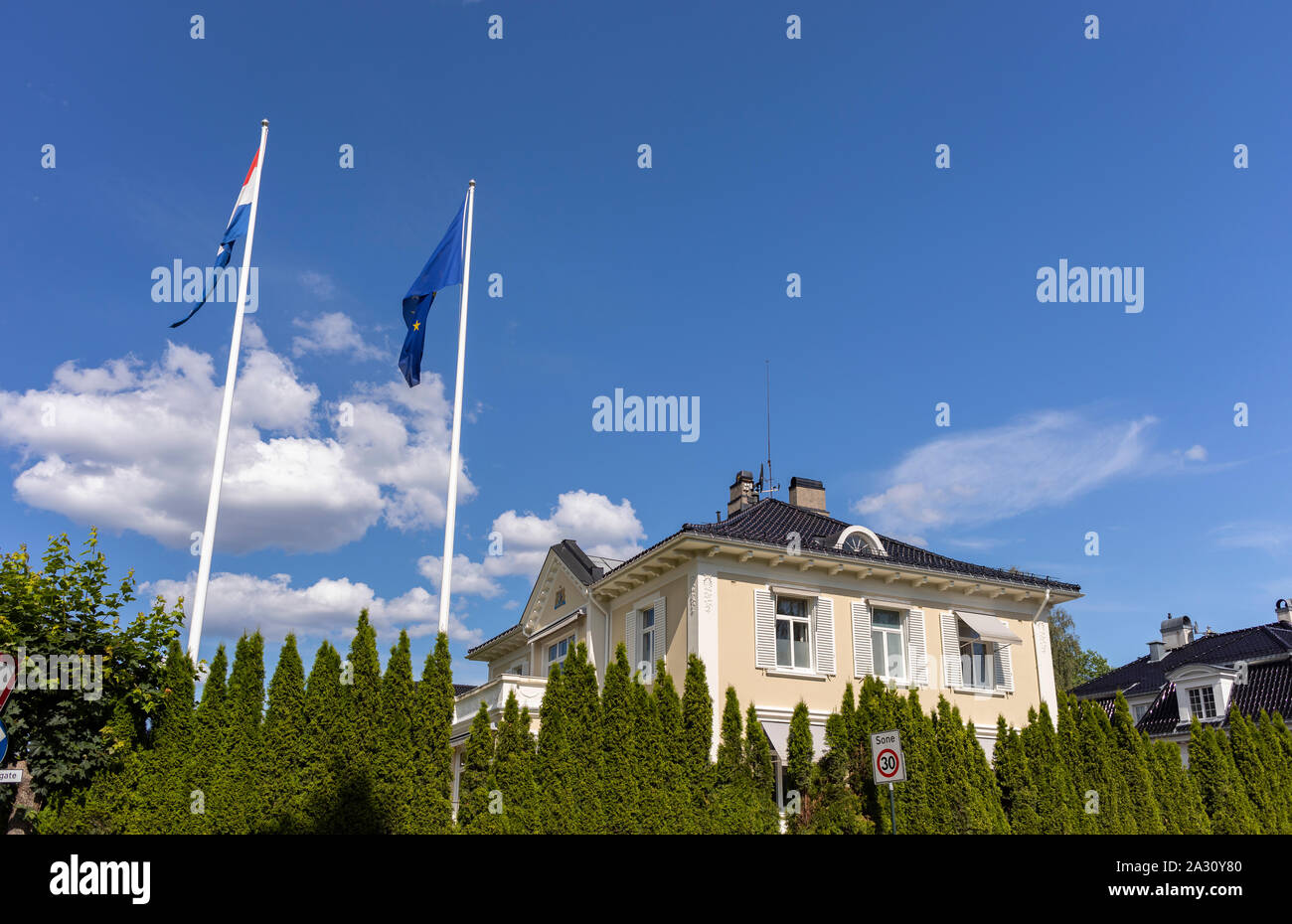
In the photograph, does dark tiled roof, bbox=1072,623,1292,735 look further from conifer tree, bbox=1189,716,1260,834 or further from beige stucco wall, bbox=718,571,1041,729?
beige stucco wall, bbox=718,571,1041,729

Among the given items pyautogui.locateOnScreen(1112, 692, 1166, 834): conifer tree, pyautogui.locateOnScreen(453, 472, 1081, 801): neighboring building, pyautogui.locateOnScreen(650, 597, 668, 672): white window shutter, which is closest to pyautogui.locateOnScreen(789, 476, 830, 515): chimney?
pyautogui.locateOnScreen(453, 472, 1081, 801): neighboring building

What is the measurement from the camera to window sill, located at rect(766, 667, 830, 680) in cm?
2352

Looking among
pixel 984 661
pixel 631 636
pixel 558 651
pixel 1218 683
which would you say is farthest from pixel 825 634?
pixel 1218 683

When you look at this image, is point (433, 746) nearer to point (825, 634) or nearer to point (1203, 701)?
point (825, 634)

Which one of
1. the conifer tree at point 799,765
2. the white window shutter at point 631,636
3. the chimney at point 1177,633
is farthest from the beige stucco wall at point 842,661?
the chimney at point 1177,633

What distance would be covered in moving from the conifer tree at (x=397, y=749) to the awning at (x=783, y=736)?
9597mm

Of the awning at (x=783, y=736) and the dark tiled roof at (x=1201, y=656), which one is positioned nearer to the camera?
the awning at (x=783, y=736)

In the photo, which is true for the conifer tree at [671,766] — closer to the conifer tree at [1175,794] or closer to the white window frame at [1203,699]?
the conifer tree at [1175,794]

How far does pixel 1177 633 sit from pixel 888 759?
4305cm

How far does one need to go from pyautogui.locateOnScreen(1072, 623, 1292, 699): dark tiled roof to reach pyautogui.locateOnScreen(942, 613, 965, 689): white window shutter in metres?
18.2

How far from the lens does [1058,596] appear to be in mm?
28281

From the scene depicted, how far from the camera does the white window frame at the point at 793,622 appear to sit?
23969mm
